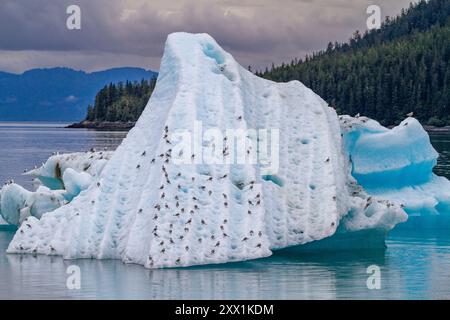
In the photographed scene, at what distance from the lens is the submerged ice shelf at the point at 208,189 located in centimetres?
2122

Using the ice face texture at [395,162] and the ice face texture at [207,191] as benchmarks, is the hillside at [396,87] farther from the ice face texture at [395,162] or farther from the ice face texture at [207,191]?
the ice face texture at [207,191]

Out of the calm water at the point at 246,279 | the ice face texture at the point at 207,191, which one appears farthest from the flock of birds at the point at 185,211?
the calm water at the point at 246,279

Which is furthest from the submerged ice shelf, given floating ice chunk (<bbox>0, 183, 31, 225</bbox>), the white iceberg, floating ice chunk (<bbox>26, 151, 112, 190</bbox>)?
floating ice chunk (<bbox>26, 151, 112, 190</bbox>)

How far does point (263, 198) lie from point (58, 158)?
39.6ft

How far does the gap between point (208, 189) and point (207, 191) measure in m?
0.05

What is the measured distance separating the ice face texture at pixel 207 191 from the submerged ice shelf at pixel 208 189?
0.03m

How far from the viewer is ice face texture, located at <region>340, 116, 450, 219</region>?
102 feet
